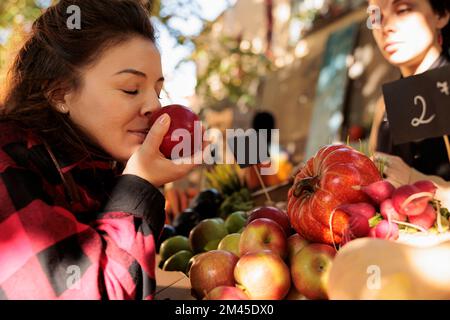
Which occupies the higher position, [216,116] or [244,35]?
[244,35]

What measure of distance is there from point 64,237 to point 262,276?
46 cm

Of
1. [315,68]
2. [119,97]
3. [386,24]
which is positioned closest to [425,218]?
[119,97]

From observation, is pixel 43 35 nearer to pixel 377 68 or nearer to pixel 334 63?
pixel 377 68

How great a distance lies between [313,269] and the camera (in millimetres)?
1203

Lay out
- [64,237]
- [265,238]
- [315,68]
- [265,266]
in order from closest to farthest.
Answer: [64,237]
[265,266]
[265,238]
[315,68]

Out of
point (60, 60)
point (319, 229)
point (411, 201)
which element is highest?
point (60, 60)

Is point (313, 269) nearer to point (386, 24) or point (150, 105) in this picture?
point (150, 105)

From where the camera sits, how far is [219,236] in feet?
6.25

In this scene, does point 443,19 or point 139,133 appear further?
point 443,19

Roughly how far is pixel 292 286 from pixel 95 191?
2.10ft

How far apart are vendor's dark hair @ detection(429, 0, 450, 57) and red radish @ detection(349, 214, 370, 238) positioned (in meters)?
1.46

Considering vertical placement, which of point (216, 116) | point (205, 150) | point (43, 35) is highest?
point (43, 35)
